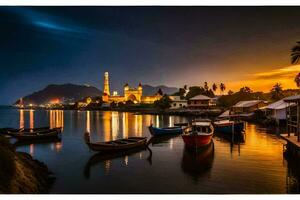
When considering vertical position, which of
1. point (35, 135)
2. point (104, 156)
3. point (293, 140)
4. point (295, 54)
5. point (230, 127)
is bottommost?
point (104, 156)

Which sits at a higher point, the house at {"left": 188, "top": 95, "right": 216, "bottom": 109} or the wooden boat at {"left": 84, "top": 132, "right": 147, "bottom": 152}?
the house at {"left": 188, "top": 95, "right": 216, "bottom": 109}

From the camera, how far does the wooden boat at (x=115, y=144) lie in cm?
1213

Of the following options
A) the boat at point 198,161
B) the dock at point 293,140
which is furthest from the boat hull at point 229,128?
the dock at point 293,140

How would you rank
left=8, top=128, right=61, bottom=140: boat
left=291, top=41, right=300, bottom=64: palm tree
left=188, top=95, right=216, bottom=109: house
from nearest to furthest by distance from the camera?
1. left=291, top=41, right=300, bottom=64: palm tree
2. left=8, top=128, right=61, bottom=140: boat
3. left=188, top=95, right=216, bottom=109: house

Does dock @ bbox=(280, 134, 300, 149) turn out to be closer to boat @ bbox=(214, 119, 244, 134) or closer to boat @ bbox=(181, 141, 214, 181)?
boat @ bbox=(181, 141, 214, 181)

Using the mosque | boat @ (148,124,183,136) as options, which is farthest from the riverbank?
the mosque

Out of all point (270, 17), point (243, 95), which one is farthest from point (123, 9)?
point (243, 95)

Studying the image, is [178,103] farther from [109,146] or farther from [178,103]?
[109,146]

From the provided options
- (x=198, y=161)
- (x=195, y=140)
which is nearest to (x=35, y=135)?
(x=195, y=140)

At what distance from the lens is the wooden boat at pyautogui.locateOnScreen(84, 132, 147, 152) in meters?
12.1

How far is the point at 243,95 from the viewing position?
4756 cm

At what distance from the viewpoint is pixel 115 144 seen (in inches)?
499

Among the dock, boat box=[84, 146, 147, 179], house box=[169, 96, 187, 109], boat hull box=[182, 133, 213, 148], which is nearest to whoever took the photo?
the dock

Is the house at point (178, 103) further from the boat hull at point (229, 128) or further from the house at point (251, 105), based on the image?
the boat hull at point (229, 128)
